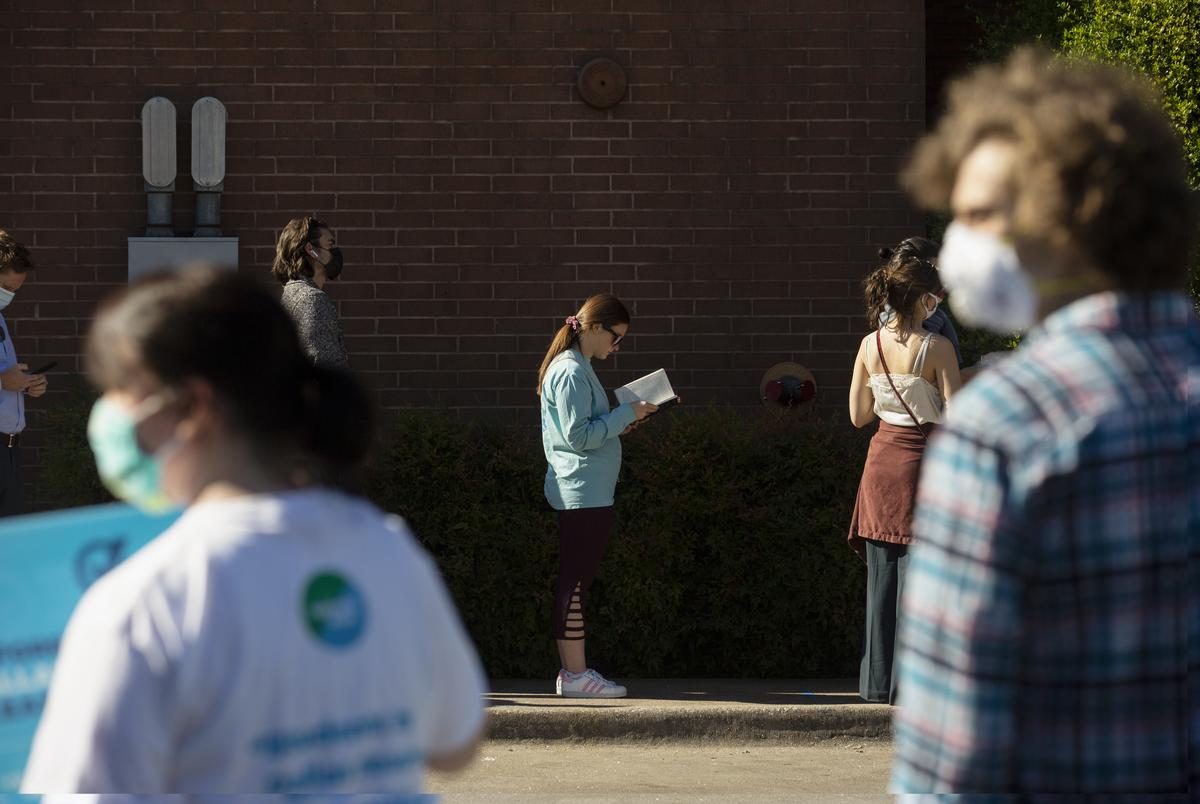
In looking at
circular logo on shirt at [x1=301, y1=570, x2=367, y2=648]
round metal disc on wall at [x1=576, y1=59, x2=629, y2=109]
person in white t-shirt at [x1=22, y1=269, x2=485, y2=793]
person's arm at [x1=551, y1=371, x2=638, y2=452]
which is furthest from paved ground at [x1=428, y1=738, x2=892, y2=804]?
circular logo on shirt at [x1=301, y1=570, x2=367, y2=648]

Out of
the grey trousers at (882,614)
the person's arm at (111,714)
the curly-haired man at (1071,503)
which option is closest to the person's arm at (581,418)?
the grey trousers at (882,614)

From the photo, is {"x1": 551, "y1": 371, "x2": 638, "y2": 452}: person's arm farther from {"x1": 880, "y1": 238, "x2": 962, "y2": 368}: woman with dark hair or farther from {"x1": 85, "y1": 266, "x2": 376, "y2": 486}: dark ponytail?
{"x1": 85, "y1": 266, "x2": 376, "y2": 486}: dark ponytail

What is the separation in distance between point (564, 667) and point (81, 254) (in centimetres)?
369

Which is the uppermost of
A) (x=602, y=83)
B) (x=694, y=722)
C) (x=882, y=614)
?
(x=602, y=83)

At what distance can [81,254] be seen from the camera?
8.79 meters

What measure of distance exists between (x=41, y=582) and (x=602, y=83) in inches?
275

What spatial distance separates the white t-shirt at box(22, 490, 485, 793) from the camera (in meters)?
1.55

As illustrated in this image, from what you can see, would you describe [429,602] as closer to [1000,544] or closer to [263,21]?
[1000,544]

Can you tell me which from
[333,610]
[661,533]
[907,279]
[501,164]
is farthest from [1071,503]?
[501,164]

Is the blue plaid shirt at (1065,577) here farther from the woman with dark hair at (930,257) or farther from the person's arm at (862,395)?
the person's arm at (862,395)

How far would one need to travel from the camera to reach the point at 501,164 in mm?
8789

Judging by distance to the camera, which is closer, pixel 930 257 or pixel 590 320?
pixel 930 257

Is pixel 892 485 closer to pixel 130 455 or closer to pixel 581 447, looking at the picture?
pixel 581 447

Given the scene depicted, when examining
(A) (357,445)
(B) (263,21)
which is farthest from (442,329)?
(A) (357,445)
